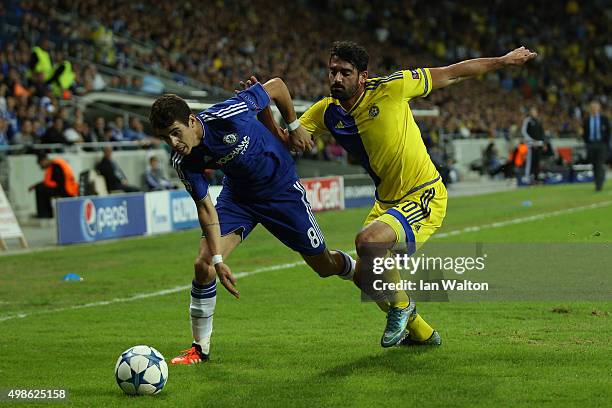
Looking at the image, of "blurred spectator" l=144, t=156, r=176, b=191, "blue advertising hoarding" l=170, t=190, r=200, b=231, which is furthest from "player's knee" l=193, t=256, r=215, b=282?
"blurred spectator" l=144, t=156, r=176, b=191

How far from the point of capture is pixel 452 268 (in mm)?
12023

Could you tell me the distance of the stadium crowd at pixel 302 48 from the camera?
2620 centimetres

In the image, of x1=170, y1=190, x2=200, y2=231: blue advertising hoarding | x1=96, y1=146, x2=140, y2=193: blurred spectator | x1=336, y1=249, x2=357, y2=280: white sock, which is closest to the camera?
x1=336, y1=249, x2=357, y2=280: white sock

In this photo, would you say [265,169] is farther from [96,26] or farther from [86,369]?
[96,26]

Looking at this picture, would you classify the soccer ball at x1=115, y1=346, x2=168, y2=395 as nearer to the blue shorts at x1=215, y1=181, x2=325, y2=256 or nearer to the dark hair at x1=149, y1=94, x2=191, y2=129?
the blue shorts at x1=215, y1=181, x2=325, y2=256

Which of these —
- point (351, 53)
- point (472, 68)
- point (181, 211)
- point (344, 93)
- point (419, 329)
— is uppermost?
point (351, 53)

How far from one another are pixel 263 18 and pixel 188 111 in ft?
113

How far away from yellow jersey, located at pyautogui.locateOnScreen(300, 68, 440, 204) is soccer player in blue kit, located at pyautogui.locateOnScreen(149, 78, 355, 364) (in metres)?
0.36

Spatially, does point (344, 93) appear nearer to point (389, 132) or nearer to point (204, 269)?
point (389, 132)

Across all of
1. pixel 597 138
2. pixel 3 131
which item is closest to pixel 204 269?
pixel 3 131

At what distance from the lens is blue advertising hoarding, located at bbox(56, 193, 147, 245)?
60.1 feet

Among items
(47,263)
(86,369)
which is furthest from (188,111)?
(47,263)

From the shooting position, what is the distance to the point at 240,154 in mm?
7719

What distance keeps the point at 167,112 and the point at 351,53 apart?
1.49 meters
